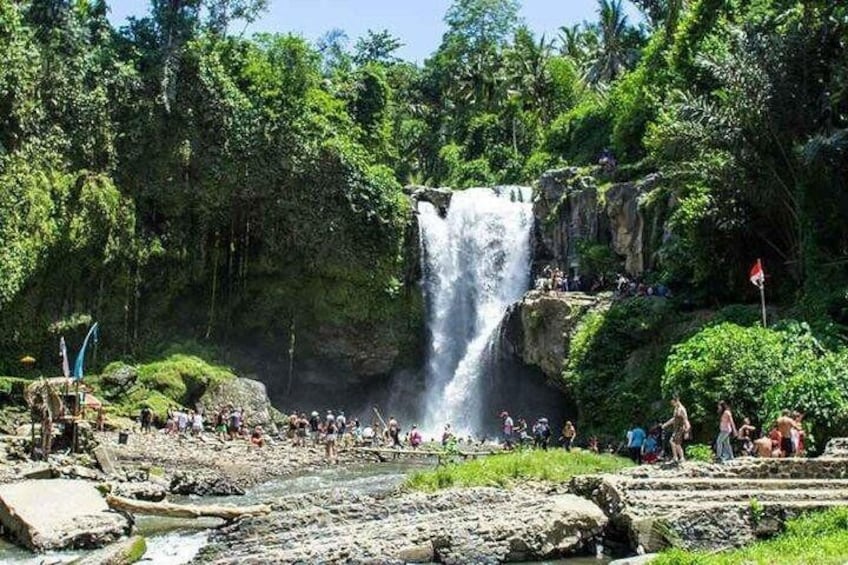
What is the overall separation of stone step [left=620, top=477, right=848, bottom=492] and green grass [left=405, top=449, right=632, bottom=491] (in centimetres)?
339

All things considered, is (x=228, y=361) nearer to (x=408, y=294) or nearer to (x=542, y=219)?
(x=408, y=294)

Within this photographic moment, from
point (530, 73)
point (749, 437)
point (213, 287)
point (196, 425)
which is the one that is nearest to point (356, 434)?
point (196, 425)

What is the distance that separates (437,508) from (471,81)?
54128 mm

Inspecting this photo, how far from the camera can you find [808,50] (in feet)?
93.2

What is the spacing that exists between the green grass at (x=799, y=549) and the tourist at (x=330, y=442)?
1957 centimetres

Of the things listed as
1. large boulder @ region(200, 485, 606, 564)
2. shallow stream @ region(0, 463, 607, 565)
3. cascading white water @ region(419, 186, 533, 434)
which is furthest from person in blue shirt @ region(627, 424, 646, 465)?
cascading white water @ region(419, 186, 533, 434)

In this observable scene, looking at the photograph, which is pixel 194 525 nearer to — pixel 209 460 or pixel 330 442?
pixel 209 460

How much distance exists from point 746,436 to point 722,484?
17.7ft

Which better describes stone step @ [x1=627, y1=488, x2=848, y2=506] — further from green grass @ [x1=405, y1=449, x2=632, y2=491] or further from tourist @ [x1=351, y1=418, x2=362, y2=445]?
tourist @ [x1=351, y1=418, x2=362, y2=445]

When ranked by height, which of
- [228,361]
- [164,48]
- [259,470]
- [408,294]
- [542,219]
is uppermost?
[164,48]

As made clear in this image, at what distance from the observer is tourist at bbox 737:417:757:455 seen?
21.3 m

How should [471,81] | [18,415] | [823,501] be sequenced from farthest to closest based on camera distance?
1. [471,81]
2. [18,415]
3. [823,501]

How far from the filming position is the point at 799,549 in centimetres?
1277

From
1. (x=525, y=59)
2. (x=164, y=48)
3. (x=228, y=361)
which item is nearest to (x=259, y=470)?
(x=228, y=361)
